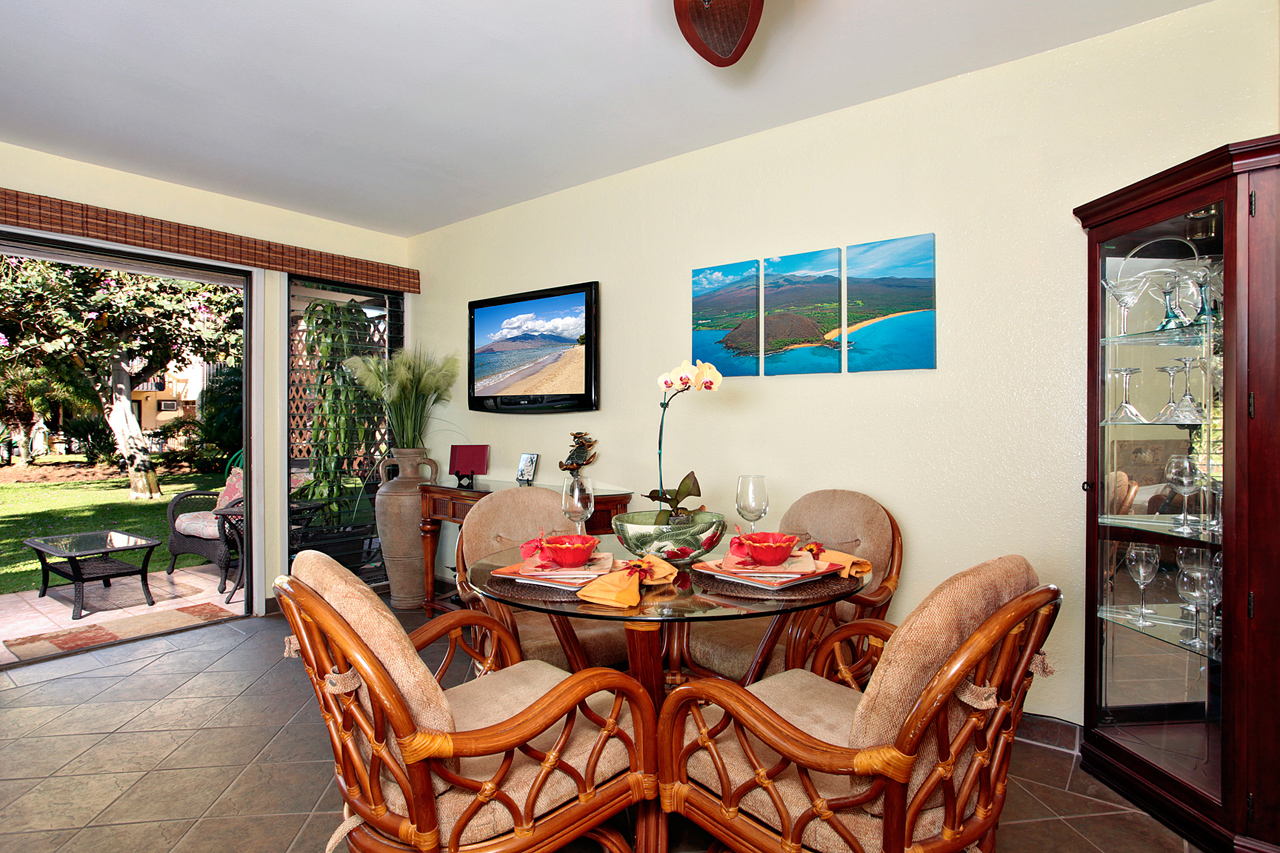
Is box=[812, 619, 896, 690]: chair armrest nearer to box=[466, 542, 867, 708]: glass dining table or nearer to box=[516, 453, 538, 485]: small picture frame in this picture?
box=[466, 542, 867, 708]: glass dining table

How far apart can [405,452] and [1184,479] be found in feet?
12.4

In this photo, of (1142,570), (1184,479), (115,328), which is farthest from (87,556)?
(1184,479)

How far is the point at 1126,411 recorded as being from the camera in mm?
2102

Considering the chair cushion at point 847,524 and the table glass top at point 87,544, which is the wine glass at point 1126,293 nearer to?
the chair cushion at point 847,524

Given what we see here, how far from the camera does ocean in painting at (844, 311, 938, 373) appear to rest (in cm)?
261

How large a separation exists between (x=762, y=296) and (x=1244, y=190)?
1.64 m

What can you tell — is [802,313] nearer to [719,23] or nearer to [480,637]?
[719,23]

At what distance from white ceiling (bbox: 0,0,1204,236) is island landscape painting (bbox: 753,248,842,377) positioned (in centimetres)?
63

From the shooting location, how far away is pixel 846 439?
2.82 metres

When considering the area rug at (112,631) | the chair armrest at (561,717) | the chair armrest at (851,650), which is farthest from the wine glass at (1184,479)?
the area rug at (112,631)

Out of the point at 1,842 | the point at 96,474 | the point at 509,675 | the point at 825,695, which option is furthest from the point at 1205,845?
the point at 96,474

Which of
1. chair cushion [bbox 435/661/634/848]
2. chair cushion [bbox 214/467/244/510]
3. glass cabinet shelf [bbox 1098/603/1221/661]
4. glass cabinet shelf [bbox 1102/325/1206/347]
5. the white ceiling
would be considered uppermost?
the white ceiling

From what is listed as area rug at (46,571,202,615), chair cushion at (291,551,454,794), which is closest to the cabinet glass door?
chair cushion at (291,551,454,794)

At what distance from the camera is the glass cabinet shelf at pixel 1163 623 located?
196 centimetres
